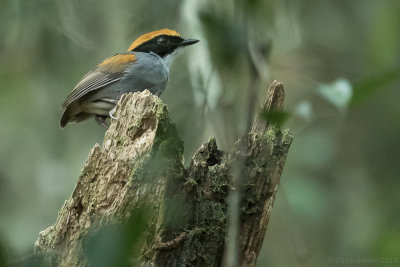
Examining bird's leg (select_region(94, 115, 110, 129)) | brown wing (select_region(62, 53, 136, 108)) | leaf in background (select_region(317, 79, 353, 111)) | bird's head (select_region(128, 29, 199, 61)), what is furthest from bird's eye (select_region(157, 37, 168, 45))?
leaf in background (select_region(317, 79, 353, 111))

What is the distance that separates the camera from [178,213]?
158 inches

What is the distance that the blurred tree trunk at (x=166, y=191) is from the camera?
12.8 feet

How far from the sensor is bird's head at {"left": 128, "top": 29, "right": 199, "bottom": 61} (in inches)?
285

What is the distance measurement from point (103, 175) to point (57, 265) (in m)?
0.69

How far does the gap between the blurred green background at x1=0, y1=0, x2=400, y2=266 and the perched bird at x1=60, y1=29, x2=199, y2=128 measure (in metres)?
0.32

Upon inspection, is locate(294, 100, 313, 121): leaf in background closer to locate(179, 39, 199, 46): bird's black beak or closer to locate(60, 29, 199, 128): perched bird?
locate(60, 29, 199, 128): perched bird

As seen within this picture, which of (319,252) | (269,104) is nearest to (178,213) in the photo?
(269,104)

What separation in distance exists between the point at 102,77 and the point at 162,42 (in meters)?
0.98

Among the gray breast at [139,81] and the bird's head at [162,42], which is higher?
the bird's head at [162,42]

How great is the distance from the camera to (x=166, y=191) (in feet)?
12.9

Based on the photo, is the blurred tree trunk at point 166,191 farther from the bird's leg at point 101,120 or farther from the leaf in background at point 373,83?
the bird's leg at point 101,120

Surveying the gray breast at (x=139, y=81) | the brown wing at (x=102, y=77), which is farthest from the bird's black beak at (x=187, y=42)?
the brown wing at (x=102, y=77)

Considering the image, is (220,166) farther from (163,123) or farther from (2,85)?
(2,85)

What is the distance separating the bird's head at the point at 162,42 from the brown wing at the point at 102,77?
42 cm
